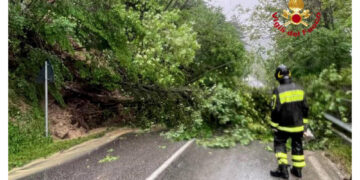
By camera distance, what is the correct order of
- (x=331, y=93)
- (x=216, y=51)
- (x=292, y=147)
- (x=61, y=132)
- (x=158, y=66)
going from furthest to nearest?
(x=158, y=66)
(x=61, y=132)
(x=216, y=51)
(x=292, y=147)
(x=331, y=93)

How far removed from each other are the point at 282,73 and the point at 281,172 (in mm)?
761

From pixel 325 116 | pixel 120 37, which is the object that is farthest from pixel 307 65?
pixel 120 37

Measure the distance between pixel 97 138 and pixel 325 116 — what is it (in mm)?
2213

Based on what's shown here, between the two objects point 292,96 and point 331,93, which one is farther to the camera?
point 292,96

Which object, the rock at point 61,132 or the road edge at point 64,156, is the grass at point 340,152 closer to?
the road edge at point 64,156

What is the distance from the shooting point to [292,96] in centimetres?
158

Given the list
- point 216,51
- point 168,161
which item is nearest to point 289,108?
point 216,51

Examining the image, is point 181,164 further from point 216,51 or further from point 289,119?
point 216,51

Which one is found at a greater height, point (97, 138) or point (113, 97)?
point (113, 97)

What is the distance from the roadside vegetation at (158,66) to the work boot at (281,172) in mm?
256

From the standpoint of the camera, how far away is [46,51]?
2.73 m

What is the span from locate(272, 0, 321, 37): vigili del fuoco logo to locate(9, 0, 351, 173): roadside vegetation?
0.19 ft

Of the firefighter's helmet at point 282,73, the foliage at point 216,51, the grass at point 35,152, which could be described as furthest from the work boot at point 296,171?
the grass at point 35,152

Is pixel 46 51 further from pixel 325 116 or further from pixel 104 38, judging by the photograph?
pixel 325 116
